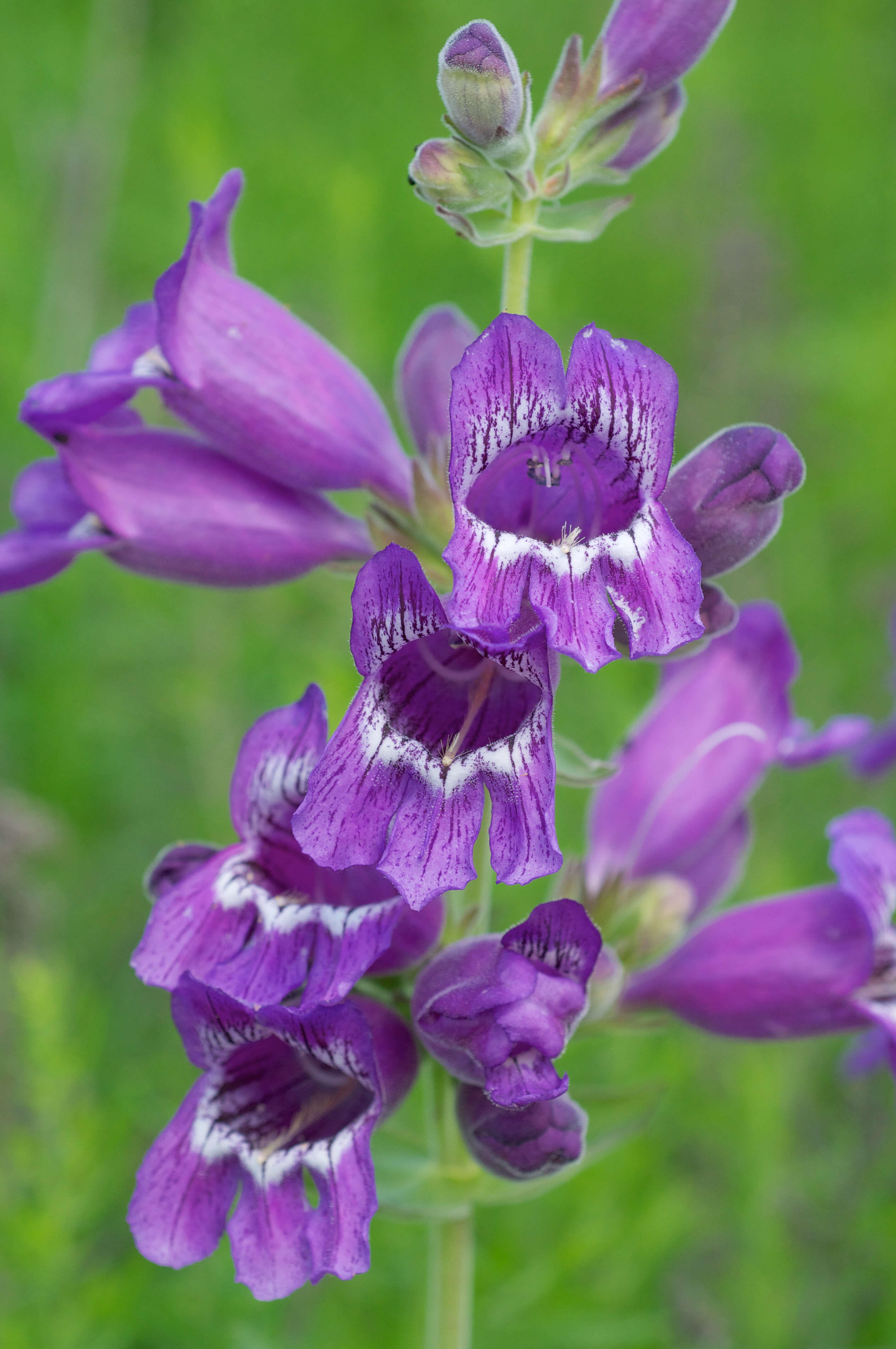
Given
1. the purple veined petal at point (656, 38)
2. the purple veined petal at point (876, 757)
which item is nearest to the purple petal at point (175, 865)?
the purple veined petal at point (656, 38)

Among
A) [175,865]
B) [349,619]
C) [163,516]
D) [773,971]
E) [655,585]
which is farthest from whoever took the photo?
[349,619]

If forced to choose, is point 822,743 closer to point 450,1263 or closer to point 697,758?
point 697,758

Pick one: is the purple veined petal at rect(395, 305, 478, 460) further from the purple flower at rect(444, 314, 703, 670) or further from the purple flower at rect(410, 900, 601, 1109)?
the purple flower at rect(410, 900, 601, 1109)

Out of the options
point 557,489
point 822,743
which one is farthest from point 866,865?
point 557,489

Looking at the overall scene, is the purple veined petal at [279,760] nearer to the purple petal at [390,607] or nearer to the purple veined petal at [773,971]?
the purple petal at [390,607]

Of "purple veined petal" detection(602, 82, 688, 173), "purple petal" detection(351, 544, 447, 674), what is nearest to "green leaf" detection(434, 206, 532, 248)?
"purple veined petal" detection(602, 82, 688, 173)
